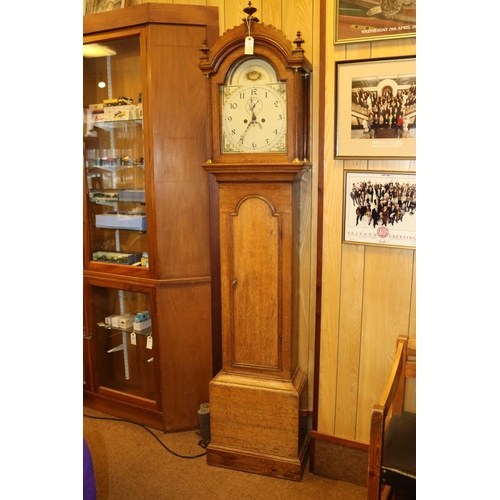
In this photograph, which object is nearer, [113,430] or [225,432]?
[225,432]

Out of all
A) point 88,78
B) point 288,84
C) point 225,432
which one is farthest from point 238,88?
point 225,432

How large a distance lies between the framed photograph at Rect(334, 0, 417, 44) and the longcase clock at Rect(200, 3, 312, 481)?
22 cm

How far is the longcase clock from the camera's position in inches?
81.2

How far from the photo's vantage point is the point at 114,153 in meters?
2.79

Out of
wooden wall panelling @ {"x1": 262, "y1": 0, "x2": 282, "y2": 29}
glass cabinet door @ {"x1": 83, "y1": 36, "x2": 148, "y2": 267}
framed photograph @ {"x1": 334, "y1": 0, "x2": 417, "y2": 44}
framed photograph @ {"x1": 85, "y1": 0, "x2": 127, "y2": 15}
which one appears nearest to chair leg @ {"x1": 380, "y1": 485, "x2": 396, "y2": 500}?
glass cabinet door @ {"x1": 83, "y1": 36, "x2": 148, "y2": 267}

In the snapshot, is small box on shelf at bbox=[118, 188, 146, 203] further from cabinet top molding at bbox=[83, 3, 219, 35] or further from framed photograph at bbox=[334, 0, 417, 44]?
framed photograph at bbox=[334, 0, 417, 44]

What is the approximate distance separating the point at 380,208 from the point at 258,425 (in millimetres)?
1202

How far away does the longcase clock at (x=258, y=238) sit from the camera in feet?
6.77

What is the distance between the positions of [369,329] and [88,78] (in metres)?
2.13
